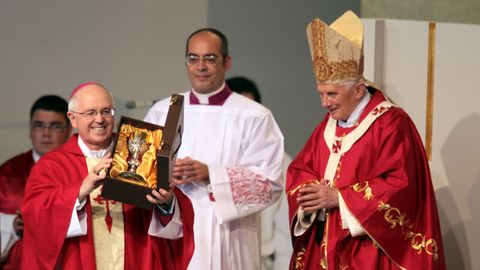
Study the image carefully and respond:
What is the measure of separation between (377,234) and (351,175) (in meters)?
0.35

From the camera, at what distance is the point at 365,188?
4.77 meters

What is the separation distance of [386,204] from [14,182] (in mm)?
3353

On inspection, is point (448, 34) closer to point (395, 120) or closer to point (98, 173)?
point (395, 120)

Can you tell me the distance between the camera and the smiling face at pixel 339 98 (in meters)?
4.92

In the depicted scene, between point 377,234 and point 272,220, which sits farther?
point 272,220

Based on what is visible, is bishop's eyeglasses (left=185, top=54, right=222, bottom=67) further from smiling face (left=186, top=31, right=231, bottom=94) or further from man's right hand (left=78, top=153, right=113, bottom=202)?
man's right hand (left=78, top=153, right=113, bottom=202)

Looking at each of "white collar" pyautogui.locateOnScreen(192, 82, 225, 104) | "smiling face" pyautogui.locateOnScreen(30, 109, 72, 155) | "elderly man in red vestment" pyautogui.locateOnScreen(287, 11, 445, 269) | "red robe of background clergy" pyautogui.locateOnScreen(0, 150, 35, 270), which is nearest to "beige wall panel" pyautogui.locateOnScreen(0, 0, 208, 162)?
"red robe of background clergy" pyautogui.locateOnScreen(0, 150, 35, 270)

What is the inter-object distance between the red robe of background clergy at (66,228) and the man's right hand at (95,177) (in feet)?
0.16

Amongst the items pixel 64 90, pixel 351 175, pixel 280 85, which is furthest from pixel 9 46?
pixel 351 175

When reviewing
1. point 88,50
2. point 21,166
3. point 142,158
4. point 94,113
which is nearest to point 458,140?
point 142,158

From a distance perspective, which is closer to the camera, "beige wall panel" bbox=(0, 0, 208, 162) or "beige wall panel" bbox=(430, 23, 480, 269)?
"beige wall panel" bbox=(430, 23, 480, 269)

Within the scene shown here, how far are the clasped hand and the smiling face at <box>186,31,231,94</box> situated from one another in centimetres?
115

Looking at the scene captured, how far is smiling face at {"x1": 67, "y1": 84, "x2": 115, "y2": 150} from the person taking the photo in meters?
4.52

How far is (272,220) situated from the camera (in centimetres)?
745
